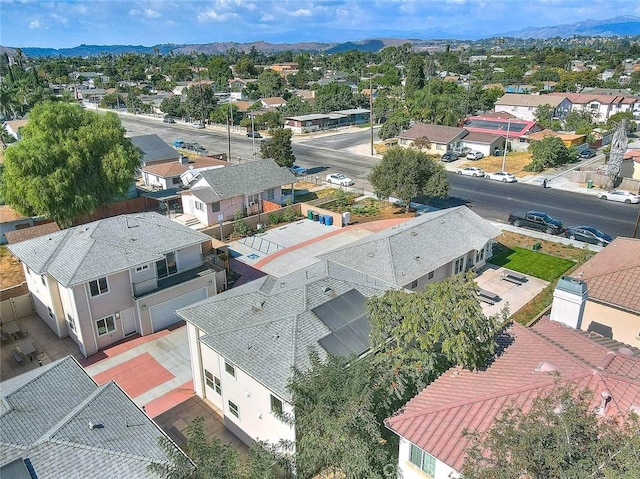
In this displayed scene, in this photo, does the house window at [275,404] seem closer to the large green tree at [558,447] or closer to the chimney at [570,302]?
the large green tree at [558,447]

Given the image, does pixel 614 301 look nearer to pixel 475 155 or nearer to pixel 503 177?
pixel 503 177

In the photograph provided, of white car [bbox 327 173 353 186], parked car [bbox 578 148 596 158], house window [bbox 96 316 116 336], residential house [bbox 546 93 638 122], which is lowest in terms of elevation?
house window [bbox 96 316 116 336]

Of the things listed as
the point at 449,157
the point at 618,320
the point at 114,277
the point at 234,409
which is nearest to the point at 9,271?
the point at 114,277

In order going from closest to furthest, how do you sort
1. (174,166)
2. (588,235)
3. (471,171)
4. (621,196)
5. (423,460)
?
(423,460)
(588,235)
(621,196)
(174,166)
(471,171)

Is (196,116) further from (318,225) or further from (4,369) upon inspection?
(4,369)

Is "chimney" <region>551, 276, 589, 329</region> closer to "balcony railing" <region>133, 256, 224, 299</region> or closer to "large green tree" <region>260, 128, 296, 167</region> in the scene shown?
"balcony railing" <region>133, 256, 224, 299</region>

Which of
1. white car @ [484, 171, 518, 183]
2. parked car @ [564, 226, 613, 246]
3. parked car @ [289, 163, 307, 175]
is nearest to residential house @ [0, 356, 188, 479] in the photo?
parked car @ [564, 226, 613, 246]

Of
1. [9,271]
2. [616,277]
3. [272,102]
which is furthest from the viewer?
[272,102]
